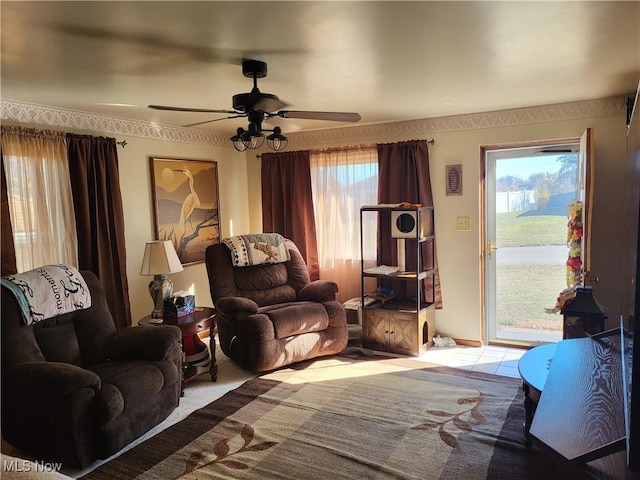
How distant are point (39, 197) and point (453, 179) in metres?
3.53

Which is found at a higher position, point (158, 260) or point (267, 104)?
point (267, 104)

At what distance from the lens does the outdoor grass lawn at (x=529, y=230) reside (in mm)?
4203

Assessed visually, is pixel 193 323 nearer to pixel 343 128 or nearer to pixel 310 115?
pixel 310 115

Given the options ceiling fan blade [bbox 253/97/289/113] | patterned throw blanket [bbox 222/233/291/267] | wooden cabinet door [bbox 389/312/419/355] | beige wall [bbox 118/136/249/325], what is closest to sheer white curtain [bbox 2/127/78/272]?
beige wall [bbox 118/136/249/325]

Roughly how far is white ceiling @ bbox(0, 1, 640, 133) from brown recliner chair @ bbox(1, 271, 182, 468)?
1.45m

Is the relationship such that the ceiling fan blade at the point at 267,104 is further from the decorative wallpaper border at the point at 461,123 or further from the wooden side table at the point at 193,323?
the decorative wallpaper border at the point at 461,123

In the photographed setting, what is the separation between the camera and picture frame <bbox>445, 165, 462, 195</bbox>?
14.3 feet

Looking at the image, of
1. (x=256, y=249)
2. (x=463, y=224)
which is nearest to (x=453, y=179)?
(x=463, y=224)

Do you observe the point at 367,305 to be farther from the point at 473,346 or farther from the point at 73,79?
the point at 73,79

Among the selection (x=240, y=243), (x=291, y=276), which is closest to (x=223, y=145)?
(x=240, y=243)

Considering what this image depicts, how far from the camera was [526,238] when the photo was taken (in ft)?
14.2

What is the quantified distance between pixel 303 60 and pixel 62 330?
7.49ft

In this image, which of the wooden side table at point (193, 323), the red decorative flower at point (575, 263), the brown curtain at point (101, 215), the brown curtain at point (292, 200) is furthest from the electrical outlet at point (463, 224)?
the brown curtain at point (101, 215)

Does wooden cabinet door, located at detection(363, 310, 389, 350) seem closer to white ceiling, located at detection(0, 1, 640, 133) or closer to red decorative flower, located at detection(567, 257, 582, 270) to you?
red decorative flower, located at detection(567, 257, 582, 270)
